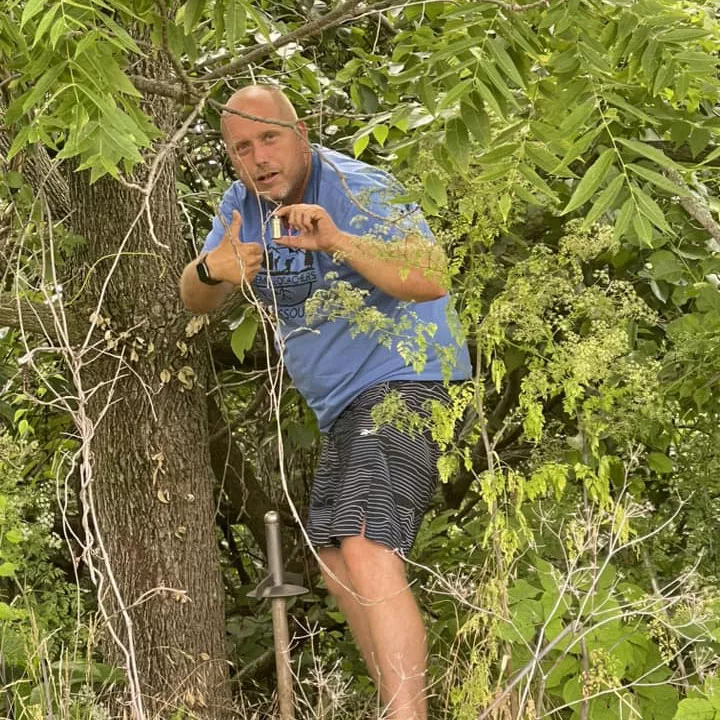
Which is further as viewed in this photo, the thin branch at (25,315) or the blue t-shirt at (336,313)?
the thin branch at (25,315)

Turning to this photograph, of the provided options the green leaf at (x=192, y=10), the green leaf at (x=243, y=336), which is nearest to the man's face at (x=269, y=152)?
the green leaf at (x=243, y=336)

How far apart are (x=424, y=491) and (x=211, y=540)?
94 centimetres

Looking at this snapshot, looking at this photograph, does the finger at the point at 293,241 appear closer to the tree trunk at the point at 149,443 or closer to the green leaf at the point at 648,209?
the tree trunk at the point at 149,443

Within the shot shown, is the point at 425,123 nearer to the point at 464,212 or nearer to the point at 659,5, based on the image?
the point at 464,212

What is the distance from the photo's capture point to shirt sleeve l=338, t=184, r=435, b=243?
2.73 metres

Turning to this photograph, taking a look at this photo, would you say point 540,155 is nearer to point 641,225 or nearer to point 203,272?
point 641,225

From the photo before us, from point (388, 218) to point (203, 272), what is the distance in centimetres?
74

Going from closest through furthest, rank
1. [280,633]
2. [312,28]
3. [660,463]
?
[312,28], [280,633], [660,463]

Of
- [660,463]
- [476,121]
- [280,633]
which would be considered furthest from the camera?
[660,463]

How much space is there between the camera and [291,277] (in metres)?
3.29

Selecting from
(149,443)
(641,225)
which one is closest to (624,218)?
(641,225)

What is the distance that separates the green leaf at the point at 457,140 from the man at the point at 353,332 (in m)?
0.31

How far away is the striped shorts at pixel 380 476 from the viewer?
2.97 m

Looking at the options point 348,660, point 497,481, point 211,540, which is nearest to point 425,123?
point 497,481
